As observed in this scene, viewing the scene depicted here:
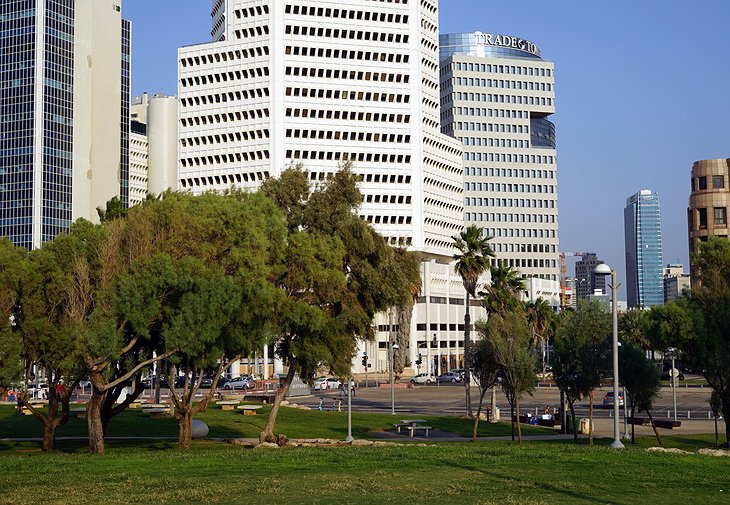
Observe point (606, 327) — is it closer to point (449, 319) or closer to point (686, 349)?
point (686, 349)

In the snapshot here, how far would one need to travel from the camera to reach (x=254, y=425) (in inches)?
2352

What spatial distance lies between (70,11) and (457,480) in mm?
187366

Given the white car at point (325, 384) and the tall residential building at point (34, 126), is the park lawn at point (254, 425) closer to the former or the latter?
the white car at point (325, 384)

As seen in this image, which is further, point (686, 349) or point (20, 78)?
point (20, 78)

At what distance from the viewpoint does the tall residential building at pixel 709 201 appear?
108 metres

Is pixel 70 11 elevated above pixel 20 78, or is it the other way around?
pixel 70 11

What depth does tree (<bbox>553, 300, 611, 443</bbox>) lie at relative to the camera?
165ft

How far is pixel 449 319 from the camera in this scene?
178 m

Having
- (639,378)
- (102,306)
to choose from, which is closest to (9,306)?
(102,306)

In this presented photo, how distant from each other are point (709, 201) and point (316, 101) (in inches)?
2727

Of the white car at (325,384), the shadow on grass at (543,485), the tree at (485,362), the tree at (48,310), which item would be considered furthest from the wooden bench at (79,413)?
the white car at (325,384)


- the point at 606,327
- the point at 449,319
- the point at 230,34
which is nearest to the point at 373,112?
the point at 230,34

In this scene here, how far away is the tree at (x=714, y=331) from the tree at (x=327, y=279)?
45.5ft

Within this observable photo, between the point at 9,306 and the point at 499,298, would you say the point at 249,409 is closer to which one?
the point at 499,298
